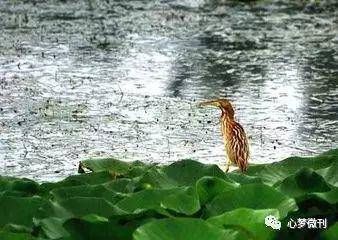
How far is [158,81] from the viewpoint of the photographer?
792cm

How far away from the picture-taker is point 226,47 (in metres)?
9.65

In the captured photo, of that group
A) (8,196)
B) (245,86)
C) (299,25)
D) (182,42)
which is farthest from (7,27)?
(8,196)

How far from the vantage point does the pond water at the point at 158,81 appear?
5918mm

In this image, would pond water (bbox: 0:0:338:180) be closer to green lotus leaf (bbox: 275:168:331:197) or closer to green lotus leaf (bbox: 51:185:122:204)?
green lotus leaf (bbox: 51:185:122:204)

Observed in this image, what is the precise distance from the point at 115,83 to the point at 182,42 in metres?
2.31

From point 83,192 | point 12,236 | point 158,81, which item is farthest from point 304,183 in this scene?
point 158,81

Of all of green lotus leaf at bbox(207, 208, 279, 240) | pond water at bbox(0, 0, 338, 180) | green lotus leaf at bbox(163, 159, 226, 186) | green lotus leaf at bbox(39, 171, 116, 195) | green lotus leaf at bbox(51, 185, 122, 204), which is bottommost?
pond water at bbox(0, 0, 338, 180)

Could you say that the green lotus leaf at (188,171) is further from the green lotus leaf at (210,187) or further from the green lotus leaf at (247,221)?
the green lotus leaf at (247,221)

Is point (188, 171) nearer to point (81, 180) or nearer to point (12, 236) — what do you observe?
point (81, 180)

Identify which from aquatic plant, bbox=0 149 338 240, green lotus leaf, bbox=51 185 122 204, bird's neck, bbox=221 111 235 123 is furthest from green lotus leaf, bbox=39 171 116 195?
bird's neck, bbox=221 111 235 123

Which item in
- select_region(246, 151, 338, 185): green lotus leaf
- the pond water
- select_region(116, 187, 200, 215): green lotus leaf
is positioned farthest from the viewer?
the pond water

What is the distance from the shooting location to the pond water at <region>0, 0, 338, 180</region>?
5918 mm

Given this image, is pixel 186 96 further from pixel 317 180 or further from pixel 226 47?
pixel 317 180

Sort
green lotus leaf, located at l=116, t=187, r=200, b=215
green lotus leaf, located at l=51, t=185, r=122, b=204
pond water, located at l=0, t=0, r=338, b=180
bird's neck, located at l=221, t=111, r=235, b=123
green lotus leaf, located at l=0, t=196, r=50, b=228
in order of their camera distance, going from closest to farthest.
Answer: green lotus leaf, located at l=116, t=187, r=200, b=215, green lotus leaf, located at l=0, t=196, r=50, b=228, green lotus leaf, located at l=51, t=185, r=122, b=204, bird's neck, located at l=221, t=111, r=235, b=123, pond water, located at l=0, t=0, r=338, b=180
